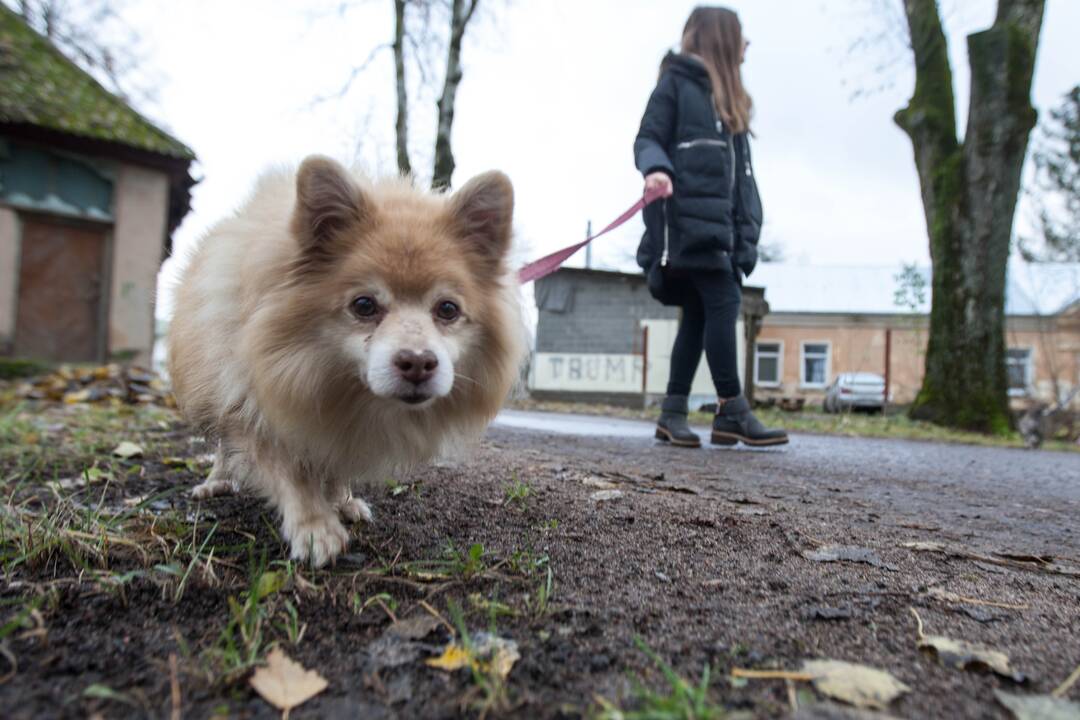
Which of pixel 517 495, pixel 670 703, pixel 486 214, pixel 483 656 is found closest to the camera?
pixel 670 703

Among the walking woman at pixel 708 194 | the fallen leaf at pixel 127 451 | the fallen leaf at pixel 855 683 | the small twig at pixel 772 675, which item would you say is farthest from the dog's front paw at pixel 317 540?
the walking woman at pixel 708 194

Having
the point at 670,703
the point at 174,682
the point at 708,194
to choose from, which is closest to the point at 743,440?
the point at 708,194

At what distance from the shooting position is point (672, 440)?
5.25 meters

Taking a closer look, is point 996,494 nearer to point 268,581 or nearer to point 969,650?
point 969,650

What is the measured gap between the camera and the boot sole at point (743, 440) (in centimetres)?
501

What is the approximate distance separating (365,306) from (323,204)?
0.34 metres

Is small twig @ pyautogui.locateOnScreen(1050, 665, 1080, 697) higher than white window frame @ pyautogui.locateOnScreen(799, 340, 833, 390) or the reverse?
the reverse

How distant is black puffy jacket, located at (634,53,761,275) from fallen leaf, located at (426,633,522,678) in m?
3.71

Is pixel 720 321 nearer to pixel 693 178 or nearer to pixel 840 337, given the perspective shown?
pixel 693 178

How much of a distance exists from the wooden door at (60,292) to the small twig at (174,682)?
11.4 m

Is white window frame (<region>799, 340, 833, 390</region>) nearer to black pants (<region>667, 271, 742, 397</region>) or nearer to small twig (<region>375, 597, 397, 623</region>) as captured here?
black pants (<region>667, 271, 742, 397</region>)

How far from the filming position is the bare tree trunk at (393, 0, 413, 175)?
14461mm

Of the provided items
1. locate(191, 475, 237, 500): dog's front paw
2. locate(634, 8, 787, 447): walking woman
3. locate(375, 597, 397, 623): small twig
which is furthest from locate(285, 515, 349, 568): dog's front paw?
locate(634, 8, 787, 447): walking woman

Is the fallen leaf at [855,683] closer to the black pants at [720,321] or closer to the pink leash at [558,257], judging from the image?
the pink leash at [558,257]
